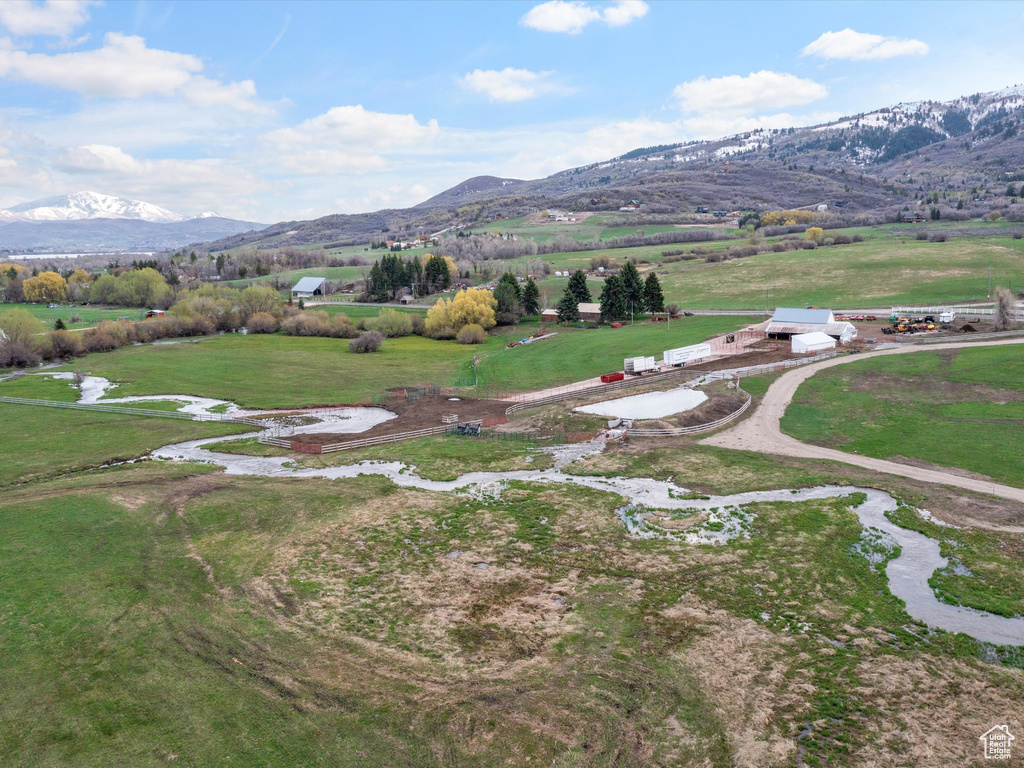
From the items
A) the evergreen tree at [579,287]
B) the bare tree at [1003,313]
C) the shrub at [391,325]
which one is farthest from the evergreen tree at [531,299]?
the bare tree at [1003,313]

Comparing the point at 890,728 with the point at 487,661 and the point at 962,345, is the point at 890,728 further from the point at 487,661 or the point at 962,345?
the point at 962,345

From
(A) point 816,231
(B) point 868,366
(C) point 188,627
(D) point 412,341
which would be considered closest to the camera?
→ (C) point 188,627

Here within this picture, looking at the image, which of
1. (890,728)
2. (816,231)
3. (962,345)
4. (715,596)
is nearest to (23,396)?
(715,596)

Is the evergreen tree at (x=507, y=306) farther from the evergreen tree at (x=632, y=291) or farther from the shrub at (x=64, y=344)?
the shrub at (x=64, y=344)

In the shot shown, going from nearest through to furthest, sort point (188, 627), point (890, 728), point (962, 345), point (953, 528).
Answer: point (890, 728) → point (188, 627) → point (953, 528) → point (962, 345)

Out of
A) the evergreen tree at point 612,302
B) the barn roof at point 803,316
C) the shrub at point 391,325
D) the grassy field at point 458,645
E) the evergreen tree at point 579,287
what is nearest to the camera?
the grassy field at point 458,645

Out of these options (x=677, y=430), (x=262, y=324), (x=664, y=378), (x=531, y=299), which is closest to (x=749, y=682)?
(x=677, y=430)

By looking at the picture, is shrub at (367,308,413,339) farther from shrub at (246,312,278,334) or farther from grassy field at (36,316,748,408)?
shrub at (246,312,278,334)
